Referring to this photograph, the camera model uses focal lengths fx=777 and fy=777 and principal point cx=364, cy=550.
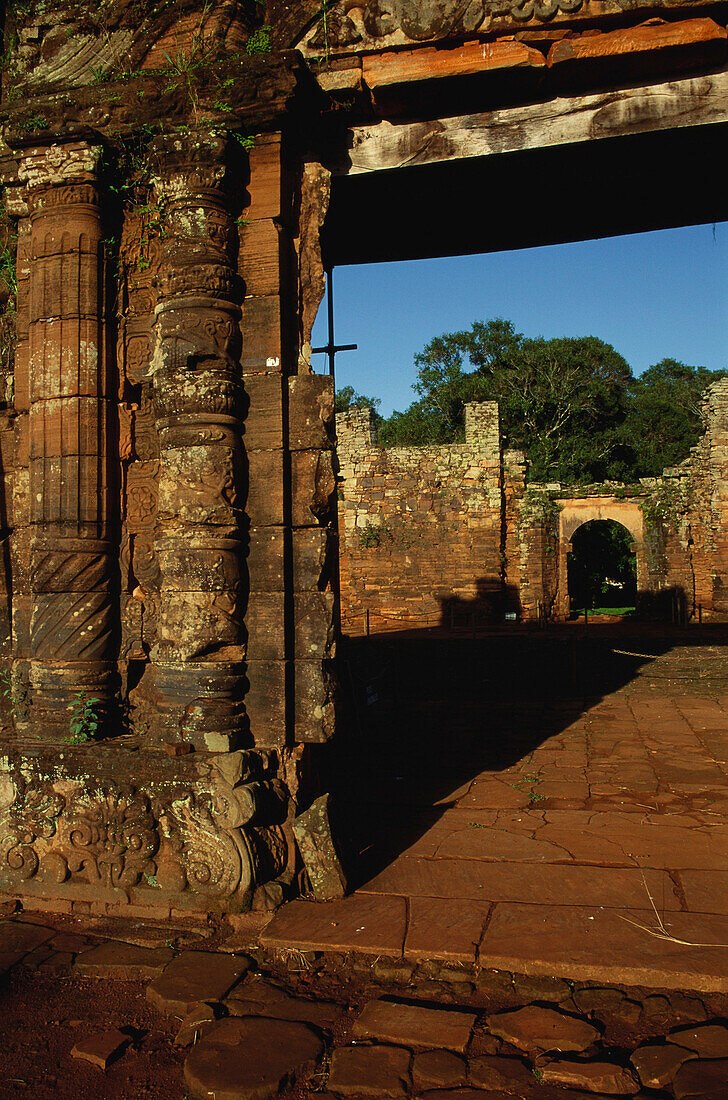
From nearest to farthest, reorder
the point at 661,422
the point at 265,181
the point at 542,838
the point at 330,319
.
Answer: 1. the point at 265,181
2. the point at 542,838
3. the point at 330,319
4. the point at 661,422

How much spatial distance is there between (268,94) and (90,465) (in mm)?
2155

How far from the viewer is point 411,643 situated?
41.7 ft

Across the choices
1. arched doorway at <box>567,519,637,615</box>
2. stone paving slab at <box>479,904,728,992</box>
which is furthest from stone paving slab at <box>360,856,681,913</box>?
arched doorway at <box>567,519,637,615</box>

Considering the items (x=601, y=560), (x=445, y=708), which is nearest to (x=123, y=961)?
(x=445, y=708)

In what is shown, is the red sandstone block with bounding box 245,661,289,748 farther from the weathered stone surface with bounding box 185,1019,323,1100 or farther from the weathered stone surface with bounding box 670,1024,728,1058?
the weathered stone surface with bounding box 670,1024,728,1058

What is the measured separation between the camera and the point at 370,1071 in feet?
8.11

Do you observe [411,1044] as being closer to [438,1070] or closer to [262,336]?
[438,1070]

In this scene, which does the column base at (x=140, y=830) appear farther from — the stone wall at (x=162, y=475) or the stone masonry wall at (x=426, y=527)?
the stone masonry wall at (x=426, y=527)

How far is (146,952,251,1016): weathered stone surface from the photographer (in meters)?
2.88

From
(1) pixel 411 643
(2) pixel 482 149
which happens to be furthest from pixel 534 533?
(2) pixel 482 149

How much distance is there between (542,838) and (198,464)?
2869 mm

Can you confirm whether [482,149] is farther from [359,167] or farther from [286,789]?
[286,789]

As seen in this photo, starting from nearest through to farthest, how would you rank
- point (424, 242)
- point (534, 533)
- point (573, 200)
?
1. point (573, 200)
2. point (424, 242)
3. point (534, 533)

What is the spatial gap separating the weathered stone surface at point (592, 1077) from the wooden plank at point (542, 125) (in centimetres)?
434
